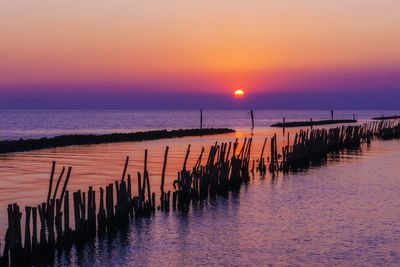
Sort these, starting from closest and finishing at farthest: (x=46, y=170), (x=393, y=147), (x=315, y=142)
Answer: (x=46, y=170), (x=315, y=142), (x=393, y=147)

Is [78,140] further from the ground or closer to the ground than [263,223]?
further from the ground

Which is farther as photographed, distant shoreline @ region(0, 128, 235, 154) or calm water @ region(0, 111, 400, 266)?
distant shoreline @ region(0, 128, 235, 154)

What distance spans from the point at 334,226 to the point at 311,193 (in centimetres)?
725

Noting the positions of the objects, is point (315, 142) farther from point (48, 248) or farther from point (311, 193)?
point (48, 248)

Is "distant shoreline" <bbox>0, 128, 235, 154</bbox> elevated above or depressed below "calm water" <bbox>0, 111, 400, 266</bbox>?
above

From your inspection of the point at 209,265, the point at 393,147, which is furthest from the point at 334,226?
the point at 393,147

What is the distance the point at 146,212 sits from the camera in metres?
21.5

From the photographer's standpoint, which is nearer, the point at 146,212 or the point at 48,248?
the point at 48,248

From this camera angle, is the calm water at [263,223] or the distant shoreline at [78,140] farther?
the distant shoreline at [78,140]

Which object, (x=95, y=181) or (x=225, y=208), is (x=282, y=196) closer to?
(x=225, y=208)

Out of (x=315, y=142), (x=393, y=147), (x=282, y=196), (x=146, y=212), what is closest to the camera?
(x=146, y=212)

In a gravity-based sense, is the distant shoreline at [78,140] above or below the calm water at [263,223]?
above

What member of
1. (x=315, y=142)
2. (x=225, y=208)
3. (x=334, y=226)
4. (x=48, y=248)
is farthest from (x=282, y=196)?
(x=315, y=142)

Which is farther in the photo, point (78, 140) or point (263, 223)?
point (78, 140)
